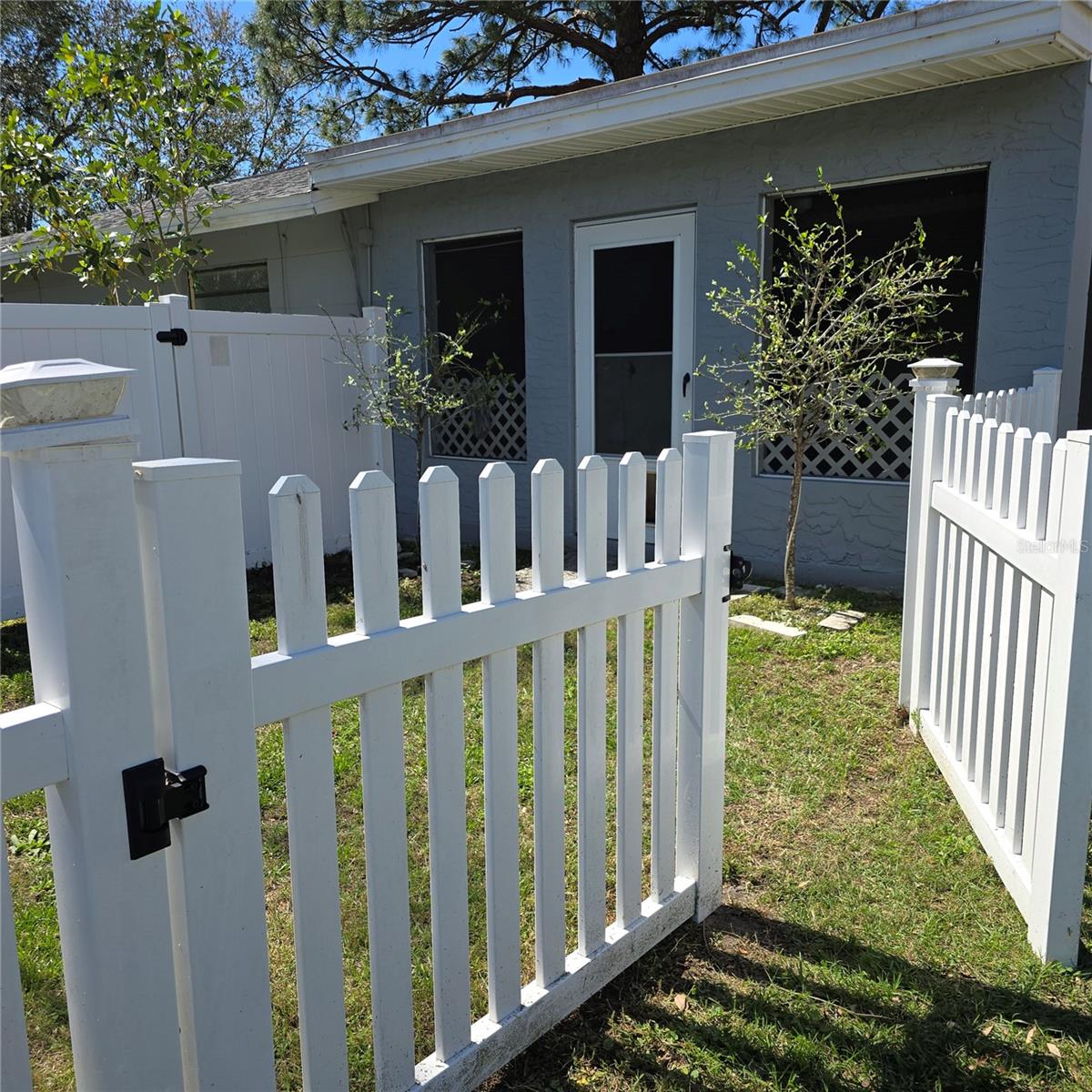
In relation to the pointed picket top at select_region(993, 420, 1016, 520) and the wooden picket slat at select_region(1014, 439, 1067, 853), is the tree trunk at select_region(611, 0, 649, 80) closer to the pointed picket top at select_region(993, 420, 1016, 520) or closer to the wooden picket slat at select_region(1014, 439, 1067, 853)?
the pointed picket top at select_region(993, 420, 1016, 520)

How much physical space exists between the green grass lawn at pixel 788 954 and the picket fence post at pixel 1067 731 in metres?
0.16

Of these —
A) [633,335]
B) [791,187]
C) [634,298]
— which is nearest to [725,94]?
[791,187]

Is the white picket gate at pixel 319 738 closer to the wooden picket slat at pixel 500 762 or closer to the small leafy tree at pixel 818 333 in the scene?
the wooden picket slat at pixel 500 762

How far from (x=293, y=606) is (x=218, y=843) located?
0.35 meters

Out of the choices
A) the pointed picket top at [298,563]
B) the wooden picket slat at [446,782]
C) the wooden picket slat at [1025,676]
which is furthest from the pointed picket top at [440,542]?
the wooden picket slat at [1025,676]

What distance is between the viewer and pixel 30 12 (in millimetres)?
18422

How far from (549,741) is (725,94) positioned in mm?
4677

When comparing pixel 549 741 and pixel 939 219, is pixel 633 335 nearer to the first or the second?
pixel 939 219

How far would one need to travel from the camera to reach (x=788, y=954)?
7.62 ft

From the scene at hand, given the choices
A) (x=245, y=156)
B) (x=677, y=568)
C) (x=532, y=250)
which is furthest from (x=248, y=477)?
(x=245, y=156)

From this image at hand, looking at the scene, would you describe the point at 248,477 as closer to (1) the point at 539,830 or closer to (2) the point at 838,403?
(2) the point at 838,403

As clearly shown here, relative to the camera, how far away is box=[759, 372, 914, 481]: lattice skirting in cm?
576

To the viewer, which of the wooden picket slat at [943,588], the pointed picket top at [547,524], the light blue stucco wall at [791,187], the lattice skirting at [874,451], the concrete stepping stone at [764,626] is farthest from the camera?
the lattice skirting at [874,451]

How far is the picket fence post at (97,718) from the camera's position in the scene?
1.08 metres
